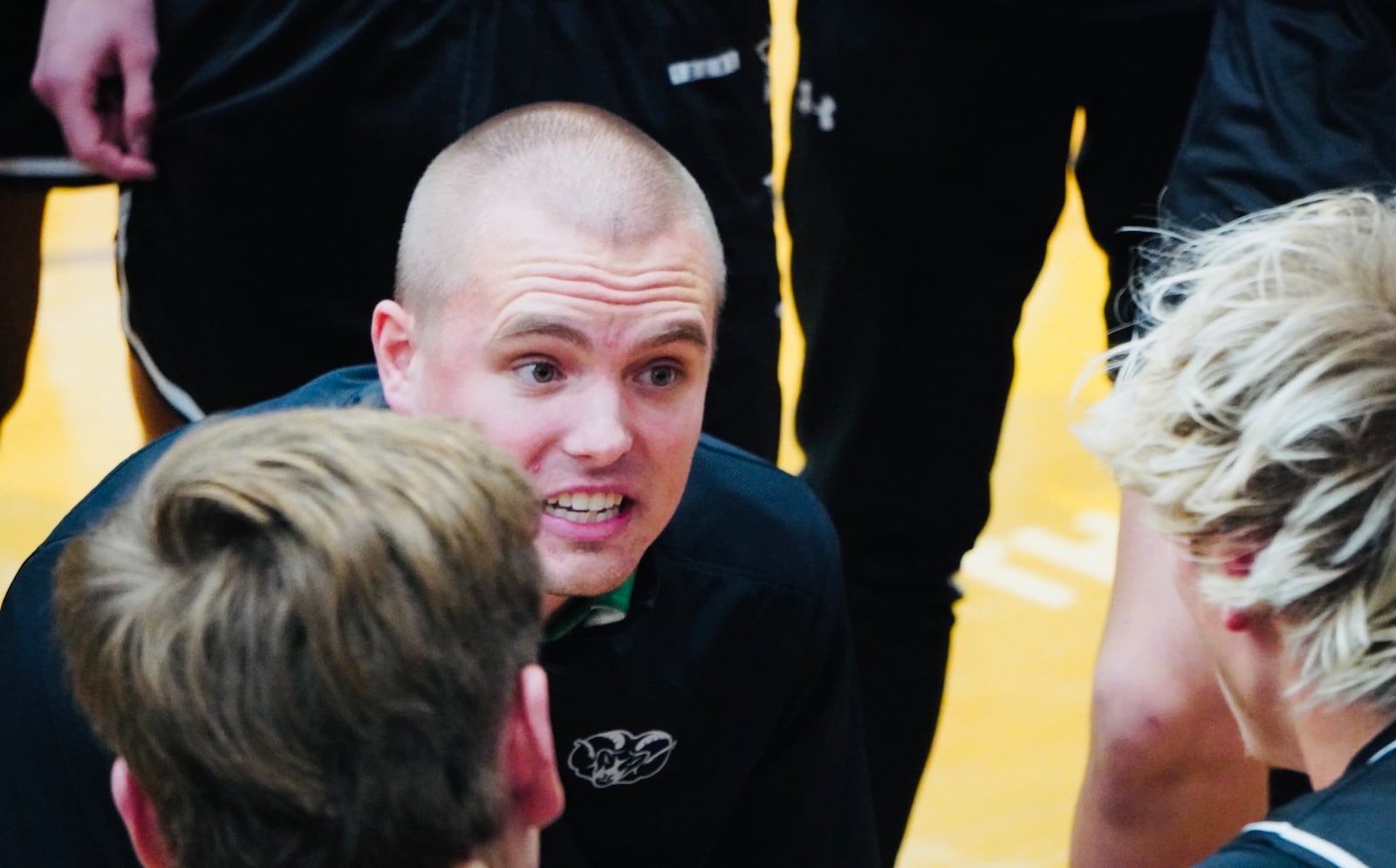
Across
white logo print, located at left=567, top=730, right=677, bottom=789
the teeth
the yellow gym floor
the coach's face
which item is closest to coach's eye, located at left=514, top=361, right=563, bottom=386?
the coach's face

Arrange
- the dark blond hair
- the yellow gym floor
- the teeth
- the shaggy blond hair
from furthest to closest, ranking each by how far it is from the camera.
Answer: the yellow gym floor < the teeth < the shaggy blond hair < the dark blond hair

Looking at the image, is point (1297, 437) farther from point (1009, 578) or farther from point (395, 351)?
point (1009, 578)

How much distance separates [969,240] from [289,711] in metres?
1.35

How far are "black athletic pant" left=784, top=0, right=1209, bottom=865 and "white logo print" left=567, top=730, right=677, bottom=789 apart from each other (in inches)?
24.7

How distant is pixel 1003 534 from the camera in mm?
3275

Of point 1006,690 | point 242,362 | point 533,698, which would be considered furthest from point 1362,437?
point 1006,690

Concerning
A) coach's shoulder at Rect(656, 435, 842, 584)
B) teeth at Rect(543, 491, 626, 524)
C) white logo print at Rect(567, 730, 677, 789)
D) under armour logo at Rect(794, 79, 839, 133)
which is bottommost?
white logo print at Rect(567, 730, 677, 789)

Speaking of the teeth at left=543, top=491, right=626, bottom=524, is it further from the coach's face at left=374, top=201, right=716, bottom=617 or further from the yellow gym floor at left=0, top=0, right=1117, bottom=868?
the yellow gym floor at left=0, top=0, right=1117, bottom=868

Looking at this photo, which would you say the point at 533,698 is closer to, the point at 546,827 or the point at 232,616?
the point at 232,616

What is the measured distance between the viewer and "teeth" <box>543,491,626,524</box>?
1.56m

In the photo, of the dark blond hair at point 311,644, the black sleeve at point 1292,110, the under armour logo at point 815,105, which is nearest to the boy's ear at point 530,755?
the dark blond hair at point 311,644

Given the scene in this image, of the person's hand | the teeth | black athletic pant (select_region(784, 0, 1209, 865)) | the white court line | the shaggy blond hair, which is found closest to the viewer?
the shaggy blond hair

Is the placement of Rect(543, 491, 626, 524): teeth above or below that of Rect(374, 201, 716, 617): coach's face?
below

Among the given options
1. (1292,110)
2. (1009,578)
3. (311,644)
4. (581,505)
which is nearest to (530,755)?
(311,644)
